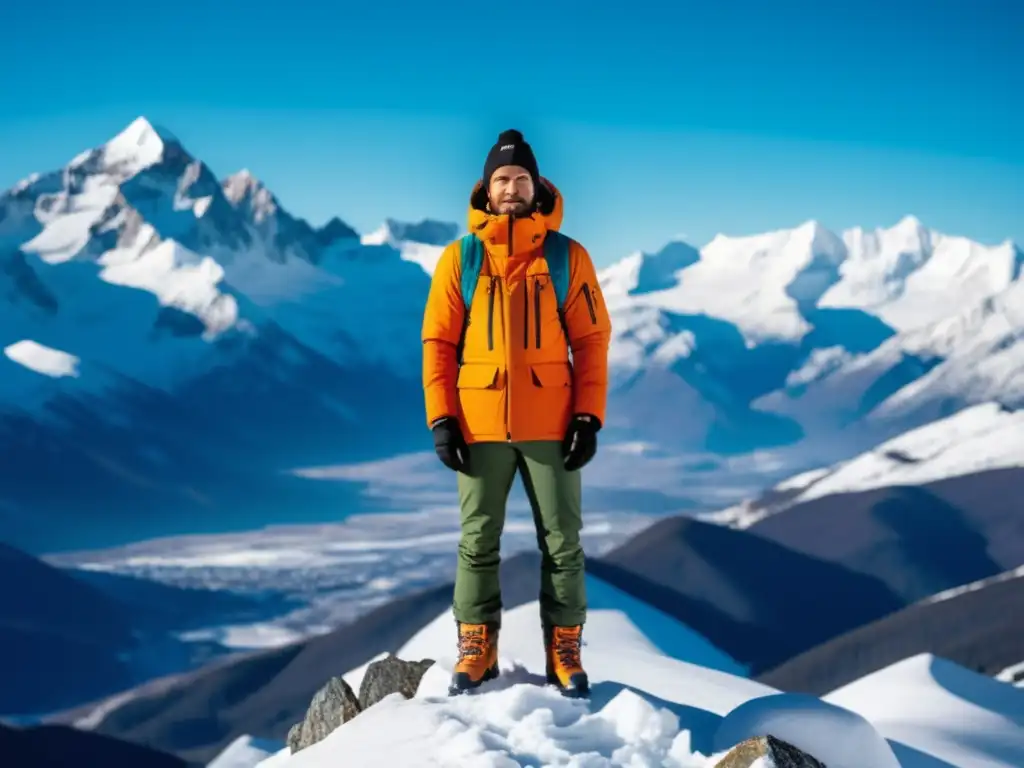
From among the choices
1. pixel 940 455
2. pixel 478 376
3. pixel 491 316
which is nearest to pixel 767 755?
pixel 478 376

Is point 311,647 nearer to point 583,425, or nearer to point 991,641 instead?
A: point 991,641

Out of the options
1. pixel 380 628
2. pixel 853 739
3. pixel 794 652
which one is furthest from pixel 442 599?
pixel 853 739

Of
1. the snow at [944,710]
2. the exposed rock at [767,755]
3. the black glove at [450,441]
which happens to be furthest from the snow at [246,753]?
the exposed rock at [767,755]

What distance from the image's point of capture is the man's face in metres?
6.01

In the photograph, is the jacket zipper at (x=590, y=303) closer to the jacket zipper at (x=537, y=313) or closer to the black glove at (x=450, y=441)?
the jacket zipper at (x=537, y=313)

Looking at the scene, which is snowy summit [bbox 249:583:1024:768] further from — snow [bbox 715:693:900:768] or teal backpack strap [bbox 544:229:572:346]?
teal backpack strap [bbox 544:229:572:346]

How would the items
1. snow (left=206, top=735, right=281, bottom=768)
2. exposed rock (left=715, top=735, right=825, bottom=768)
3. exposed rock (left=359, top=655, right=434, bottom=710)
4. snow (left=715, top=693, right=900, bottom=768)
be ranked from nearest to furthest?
exposed rock (left=715, top=735, right=825, bottom=768)
snow (left=715, top=693, right=900, bottom=768)
exposed rock (left=359, top=655, right=434, bottom=710)
snow (left=206, top=735, right=281, bottom=768)

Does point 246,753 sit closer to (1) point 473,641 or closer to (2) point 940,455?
(1) point 473,641

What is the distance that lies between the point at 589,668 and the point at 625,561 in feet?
125

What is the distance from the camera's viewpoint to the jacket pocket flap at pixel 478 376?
231 inches

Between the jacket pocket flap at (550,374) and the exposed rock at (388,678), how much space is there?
8.77 ft

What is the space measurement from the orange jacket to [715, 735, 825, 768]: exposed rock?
5.89 ft

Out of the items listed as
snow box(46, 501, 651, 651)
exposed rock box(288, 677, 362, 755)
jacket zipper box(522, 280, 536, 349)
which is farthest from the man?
snow box(46, 501, 651, 651)

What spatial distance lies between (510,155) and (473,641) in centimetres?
269
